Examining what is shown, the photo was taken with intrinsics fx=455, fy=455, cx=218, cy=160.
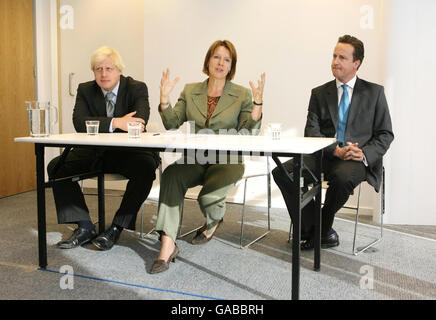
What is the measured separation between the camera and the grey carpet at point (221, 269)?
219cm

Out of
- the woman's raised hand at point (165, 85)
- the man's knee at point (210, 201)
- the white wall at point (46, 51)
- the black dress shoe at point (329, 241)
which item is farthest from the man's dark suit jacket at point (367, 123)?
the white wall at point (46, 51)

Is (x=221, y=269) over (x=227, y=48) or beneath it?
beneath

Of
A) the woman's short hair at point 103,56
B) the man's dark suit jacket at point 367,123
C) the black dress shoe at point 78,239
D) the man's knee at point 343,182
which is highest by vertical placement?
the woman's short hair at point 103,56

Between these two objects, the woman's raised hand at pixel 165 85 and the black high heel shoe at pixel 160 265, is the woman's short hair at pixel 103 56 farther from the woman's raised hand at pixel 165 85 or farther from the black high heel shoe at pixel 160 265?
the black high heel shoe at pixel 160 265

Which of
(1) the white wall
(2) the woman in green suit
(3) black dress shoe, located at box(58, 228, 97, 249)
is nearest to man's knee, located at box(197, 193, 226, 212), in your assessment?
(2) the woman in green suit

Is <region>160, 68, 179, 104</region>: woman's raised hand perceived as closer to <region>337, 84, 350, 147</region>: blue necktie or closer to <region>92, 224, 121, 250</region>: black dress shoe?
<region>92, 224, 121, 250</region>: black dress shoe

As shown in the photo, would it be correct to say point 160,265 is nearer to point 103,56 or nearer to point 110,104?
point 110,104

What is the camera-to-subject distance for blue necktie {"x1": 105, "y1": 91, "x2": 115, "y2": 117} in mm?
3166

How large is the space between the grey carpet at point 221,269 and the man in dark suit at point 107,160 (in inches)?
6.4

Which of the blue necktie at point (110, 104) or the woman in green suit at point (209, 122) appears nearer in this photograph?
the woman in green suit at point (209, 122)

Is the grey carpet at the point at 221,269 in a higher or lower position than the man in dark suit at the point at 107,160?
lower

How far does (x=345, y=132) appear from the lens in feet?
9.80

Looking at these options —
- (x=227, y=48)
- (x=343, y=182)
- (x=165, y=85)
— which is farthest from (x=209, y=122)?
(x=343, y=182)

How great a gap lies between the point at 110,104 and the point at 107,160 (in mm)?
443
